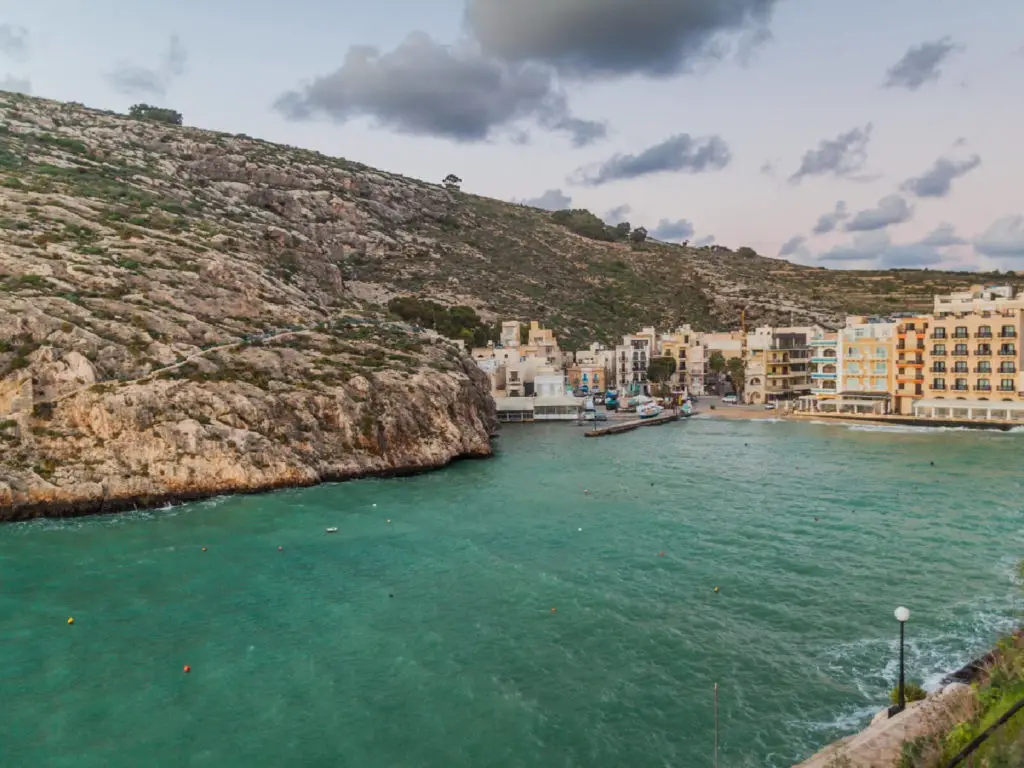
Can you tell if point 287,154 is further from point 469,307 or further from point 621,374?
point 621,374

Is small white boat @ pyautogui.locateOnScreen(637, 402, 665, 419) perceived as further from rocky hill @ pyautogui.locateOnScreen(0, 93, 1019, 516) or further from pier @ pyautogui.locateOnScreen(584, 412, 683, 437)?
rocky hill @ pyautogui.locateOnScreen(0, 93, 1019, 516)

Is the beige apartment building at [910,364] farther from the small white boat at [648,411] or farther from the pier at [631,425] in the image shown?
the small white boat at [648,411]

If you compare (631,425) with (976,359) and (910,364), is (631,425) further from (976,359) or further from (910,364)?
(976,359)

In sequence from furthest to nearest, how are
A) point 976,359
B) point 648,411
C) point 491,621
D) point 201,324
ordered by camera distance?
point 648,411, point 976,359, point 201,324, point 491,621

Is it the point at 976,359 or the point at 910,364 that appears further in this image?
the point at 910,364

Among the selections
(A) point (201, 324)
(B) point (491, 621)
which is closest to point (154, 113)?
(A) point (201, 324)

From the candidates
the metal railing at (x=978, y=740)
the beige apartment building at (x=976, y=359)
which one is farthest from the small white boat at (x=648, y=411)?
the metal railing at (x=978, y=740)
